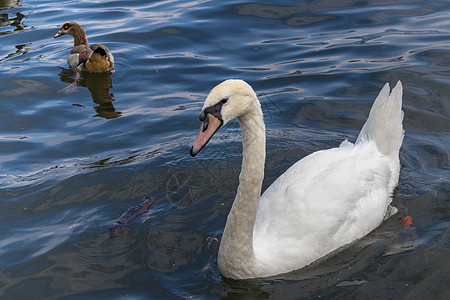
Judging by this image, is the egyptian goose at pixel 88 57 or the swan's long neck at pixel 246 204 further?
the egyptian goose at pixel 88 57

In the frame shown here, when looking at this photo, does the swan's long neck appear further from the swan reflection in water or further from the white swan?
the swan reflection in water

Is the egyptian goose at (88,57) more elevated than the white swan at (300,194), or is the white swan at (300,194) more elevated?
the egyptian goose at (88,57)

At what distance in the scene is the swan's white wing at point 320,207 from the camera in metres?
4.93

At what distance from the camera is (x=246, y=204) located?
15.1 feet

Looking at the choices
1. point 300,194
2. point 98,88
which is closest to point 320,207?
point 300,194

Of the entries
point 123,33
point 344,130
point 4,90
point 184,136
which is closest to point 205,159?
point 184,136

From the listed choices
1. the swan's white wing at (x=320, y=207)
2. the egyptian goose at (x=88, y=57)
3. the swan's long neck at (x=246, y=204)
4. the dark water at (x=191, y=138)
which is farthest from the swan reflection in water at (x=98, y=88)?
the swan's long neck at (x=246, y=204)

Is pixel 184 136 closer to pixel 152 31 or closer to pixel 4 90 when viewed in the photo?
pixel 4 90

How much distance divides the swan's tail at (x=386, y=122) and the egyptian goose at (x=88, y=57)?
621 cm

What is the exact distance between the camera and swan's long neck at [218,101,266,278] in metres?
4.38

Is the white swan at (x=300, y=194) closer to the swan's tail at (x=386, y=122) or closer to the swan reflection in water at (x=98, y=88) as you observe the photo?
the swan's tail at (x=386, y=122)

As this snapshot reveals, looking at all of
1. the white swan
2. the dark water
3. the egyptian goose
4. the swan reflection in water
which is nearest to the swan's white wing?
the white swan

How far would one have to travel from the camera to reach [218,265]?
499 centimetres

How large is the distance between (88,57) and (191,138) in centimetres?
432
